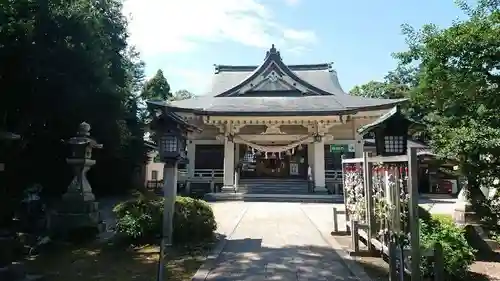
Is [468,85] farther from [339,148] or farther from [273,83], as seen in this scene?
[273,83]

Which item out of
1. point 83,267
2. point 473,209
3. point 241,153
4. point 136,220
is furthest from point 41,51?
point 241,153

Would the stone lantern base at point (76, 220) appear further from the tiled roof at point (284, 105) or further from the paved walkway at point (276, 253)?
the tiled roof at point (284, 105)

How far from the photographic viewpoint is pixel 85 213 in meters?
9.38

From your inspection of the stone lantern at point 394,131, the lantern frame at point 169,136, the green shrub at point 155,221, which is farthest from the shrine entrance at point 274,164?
the stone lantern at point 394,131

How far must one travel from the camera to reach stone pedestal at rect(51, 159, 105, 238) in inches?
354

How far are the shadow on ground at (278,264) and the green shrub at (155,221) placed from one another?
2.47 ft

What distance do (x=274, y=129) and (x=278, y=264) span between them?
15990 millimetres

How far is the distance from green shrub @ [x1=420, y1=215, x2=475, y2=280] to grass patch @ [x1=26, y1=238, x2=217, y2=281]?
3710mm

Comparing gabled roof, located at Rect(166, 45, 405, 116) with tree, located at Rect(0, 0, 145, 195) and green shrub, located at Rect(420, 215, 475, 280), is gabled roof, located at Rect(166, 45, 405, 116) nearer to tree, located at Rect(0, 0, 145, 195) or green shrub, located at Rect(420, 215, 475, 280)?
tree, located at Rect(0, 0, 145, 195)

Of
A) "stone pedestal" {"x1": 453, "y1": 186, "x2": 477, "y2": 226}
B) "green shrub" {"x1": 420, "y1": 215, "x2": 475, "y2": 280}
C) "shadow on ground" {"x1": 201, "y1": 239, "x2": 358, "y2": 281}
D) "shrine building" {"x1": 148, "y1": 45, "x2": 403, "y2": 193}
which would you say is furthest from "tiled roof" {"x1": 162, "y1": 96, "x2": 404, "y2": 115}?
"green shrub" {"x1": 420, "y1": 215, "x2": 475, "y2": 280}

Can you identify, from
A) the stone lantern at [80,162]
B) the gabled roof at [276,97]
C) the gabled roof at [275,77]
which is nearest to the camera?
the stone lantern at [80,162]

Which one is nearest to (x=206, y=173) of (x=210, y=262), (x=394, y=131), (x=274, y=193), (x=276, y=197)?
(x=274, y=193)

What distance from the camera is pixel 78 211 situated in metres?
9.41

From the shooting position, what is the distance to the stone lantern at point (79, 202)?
9.12 metres
